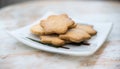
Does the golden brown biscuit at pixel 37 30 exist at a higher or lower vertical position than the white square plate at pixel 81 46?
higher

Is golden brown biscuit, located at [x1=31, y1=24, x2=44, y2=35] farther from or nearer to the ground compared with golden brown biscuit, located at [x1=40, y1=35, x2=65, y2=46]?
farther from the ground

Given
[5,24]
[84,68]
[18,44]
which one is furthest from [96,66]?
[5,24]

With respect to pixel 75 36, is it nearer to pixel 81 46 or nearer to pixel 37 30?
pixel 81 46

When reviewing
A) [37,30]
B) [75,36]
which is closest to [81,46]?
[75,36]

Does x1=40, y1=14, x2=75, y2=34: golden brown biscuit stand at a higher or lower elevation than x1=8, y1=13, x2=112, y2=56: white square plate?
higher

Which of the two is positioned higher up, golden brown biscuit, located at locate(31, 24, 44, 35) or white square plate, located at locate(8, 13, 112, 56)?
golden brown biscuit, located at locate(31, 24, 44, 35)

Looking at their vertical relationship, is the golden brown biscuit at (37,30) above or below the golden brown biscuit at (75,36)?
above
